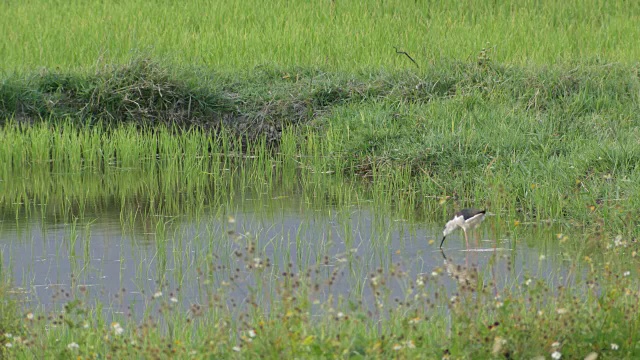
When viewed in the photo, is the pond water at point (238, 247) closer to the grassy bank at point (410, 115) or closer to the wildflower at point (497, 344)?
the grassy bank at point (410, 115)

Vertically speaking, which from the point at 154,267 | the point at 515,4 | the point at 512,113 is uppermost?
the point at 515,4

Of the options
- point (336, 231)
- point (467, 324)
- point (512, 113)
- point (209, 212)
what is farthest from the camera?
point (512, 113)

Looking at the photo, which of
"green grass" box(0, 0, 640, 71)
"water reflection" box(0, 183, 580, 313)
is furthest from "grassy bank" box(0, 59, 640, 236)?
"water reflection" box(0, 183, 580, 313)

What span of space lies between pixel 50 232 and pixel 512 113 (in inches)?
169

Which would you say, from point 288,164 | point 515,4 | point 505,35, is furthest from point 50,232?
point 515,4

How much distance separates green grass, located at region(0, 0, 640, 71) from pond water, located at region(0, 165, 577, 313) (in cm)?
362

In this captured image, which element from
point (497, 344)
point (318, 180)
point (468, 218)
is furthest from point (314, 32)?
point (497, 344)

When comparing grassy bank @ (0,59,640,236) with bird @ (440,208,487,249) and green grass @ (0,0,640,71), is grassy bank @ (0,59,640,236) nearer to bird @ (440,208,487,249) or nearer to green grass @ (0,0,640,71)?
green grass @ (0,0,640,71)

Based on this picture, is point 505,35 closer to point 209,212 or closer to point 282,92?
point 282,92

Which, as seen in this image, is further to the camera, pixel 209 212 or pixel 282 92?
pixel 282 92

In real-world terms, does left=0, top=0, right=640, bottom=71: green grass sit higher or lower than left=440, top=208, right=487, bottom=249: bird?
higher

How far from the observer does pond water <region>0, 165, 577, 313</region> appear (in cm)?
600

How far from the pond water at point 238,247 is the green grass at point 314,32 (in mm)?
3616

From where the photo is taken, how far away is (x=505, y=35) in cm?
1300
